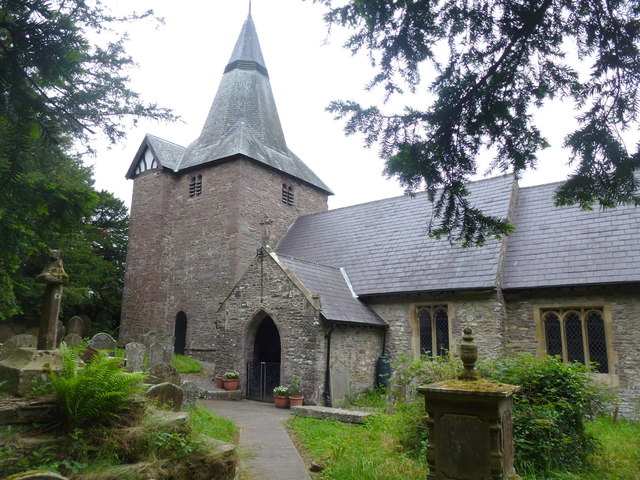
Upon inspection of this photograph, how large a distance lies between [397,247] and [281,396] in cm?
716

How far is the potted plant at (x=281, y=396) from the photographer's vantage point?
42.9 feet

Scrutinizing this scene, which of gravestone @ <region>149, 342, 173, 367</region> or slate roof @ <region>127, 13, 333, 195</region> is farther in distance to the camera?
slate roof @ <region>127, 13, 333, 195</region>

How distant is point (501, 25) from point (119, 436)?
6275mm

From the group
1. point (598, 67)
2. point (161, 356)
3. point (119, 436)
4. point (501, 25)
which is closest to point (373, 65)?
point (501, 25)

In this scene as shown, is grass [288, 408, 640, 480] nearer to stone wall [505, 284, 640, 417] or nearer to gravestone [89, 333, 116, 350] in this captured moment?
stone wall [505, 284, 640, 417]

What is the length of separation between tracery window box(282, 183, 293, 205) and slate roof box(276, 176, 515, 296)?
1603 mm

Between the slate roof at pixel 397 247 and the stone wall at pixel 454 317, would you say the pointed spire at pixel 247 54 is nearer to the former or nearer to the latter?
the slate roof at pixel 397 247

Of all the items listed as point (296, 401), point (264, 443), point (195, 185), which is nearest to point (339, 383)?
point (296, 401)

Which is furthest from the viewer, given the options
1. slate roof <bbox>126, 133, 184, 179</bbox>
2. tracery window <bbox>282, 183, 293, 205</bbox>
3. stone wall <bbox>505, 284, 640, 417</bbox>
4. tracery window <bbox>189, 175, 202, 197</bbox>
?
slate roof <bbox>126, 133, 184, 179</bbox>

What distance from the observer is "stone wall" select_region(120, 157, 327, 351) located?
20.9m

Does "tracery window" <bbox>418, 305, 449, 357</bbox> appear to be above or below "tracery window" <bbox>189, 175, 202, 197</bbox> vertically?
below

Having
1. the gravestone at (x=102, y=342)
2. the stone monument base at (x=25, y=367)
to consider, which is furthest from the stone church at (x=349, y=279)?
the stone monument base at (x=25, y=367)

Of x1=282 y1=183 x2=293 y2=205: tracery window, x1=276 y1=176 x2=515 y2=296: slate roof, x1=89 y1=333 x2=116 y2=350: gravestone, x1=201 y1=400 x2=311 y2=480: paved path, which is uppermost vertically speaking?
x1=282 y1=183 x2=293 y2=205: tracery window

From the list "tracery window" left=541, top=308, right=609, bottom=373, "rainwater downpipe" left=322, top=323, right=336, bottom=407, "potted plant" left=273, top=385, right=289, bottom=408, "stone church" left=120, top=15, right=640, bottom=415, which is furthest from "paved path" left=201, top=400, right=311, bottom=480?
"tracery window" left=541, top=308, right=609, bottom=373
